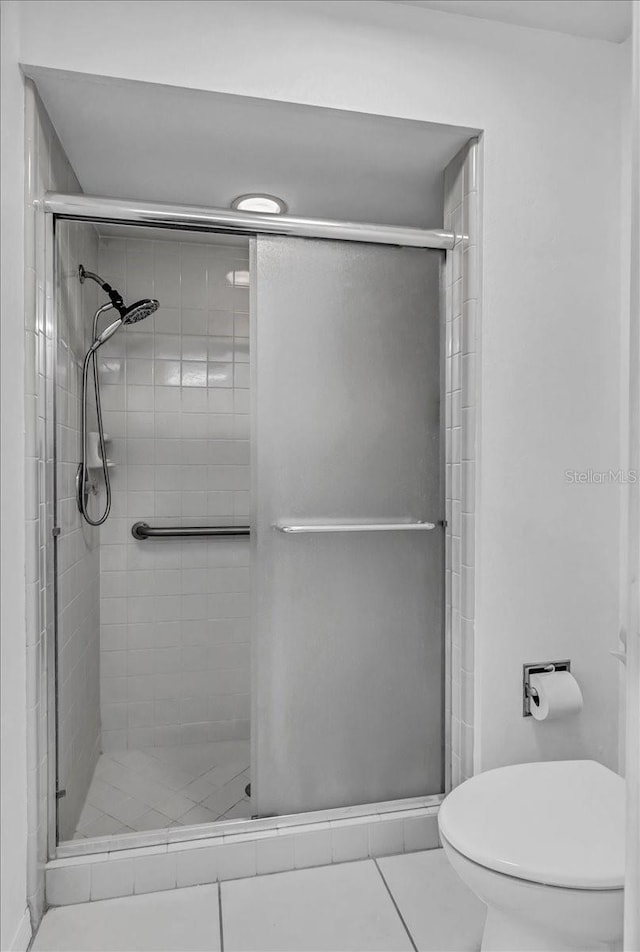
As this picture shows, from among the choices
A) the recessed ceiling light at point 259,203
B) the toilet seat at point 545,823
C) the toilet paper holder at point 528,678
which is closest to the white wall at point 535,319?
the toilet paper holder at point 528,678

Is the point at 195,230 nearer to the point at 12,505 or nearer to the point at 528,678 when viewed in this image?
the point at 12,505

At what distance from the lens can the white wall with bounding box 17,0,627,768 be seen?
1.65 metres

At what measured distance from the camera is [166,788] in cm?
219

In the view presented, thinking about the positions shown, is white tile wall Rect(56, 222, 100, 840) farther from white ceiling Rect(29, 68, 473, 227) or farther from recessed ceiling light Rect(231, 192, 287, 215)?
recessed ceiling light Rect(231, 192, 287, 215)

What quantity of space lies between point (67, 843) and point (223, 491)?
1.39 m

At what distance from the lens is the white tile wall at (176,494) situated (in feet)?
8.34

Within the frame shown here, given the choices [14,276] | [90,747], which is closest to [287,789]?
[90,747]

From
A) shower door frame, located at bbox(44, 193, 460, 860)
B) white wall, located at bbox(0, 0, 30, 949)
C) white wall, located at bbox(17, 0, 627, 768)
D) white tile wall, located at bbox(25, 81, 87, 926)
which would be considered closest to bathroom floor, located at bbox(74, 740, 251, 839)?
shower door frame, located at bbox(44, 193, 460, 860)

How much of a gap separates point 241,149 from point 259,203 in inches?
13.3

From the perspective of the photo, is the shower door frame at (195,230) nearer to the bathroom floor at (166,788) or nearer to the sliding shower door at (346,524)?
the sliding shower door at (346,524)

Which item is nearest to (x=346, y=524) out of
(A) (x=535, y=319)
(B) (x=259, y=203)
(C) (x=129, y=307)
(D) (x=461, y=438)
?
(D) (x=461, y=438)

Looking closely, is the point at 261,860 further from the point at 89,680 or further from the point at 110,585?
the point at 110,585

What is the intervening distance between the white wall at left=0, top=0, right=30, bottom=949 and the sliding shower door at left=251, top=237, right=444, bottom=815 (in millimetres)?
622

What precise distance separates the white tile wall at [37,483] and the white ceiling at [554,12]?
3.36 ft
